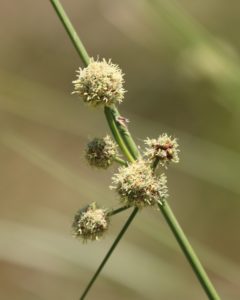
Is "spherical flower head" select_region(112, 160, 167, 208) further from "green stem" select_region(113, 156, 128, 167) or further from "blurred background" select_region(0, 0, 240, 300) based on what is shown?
"blurred background" select_region(0, 0, 240, 300)

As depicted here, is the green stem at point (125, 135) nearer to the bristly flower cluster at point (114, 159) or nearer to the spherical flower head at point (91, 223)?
the bristly flower cluster at point (114, 159)

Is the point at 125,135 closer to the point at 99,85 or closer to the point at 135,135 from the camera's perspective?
the point at 99,85

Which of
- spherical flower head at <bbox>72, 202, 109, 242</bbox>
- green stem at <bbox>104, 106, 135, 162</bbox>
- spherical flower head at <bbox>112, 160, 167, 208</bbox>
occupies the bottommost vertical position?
spherical flower head at <bbox>72, 202, 109, 242</bbox>

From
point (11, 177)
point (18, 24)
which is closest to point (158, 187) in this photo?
point (11, 177)

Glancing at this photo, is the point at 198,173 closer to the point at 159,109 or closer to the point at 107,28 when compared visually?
the point at 159,109

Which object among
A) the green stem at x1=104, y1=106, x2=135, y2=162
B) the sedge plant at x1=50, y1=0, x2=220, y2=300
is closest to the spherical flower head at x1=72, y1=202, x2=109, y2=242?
the sedge plant at x1=50, y1=0, x2=220, y2=300

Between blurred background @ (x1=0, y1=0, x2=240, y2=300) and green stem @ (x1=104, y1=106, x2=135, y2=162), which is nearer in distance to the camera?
green stem @ (x1=104, y1=106, x2=135, y2=162)

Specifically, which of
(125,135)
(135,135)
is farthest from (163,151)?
(135,135)
